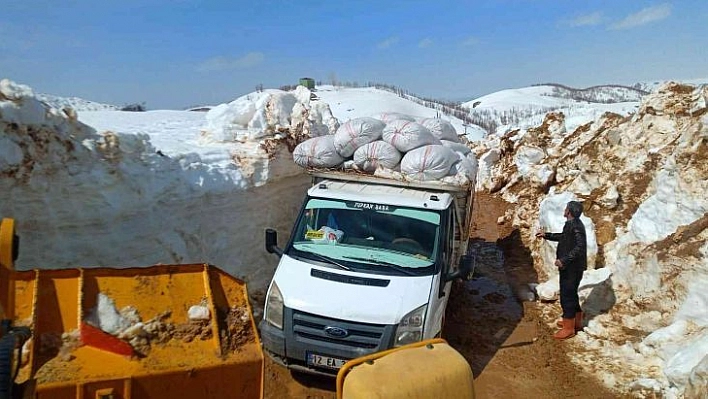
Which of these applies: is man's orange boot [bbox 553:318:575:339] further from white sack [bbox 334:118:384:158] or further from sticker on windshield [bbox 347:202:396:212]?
white sack [bbox 334:118:384:158]

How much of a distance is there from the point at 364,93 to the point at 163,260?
45408 millimetres

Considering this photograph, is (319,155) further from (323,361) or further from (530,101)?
(530,101)

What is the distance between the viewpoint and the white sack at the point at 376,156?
6.77m

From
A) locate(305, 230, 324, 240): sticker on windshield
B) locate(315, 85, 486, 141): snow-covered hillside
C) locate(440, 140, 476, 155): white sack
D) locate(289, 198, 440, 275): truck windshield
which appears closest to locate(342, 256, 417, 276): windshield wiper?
locate(289, 198, 440, 275): truck windshield

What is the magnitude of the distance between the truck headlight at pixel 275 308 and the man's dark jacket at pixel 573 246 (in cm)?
374

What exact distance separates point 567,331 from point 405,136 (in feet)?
10.9

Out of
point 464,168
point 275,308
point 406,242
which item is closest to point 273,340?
point 275,308

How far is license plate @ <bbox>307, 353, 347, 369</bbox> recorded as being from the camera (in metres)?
4.92

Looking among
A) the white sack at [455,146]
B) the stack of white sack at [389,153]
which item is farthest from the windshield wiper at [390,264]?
the white sack at [455,146]

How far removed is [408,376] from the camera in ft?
9.24

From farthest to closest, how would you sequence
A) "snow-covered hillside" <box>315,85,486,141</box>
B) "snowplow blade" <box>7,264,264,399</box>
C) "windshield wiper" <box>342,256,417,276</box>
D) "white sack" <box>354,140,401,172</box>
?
"snow-covered hillside" <box>315,85,486,141</box> < "white sack" <box>354,140,401,172</box> < "windshield wiper" <box>342,256,417,276</box> < "snowplow blade" <box>7,264,264,399</box>

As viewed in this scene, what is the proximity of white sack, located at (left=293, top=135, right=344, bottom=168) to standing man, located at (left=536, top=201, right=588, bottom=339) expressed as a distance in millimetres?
3117

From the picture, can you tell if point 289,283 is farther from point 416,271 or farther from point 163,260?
point 163,260

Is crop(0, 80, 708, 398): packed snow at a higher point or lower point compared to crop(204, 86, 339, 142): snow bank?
lower
